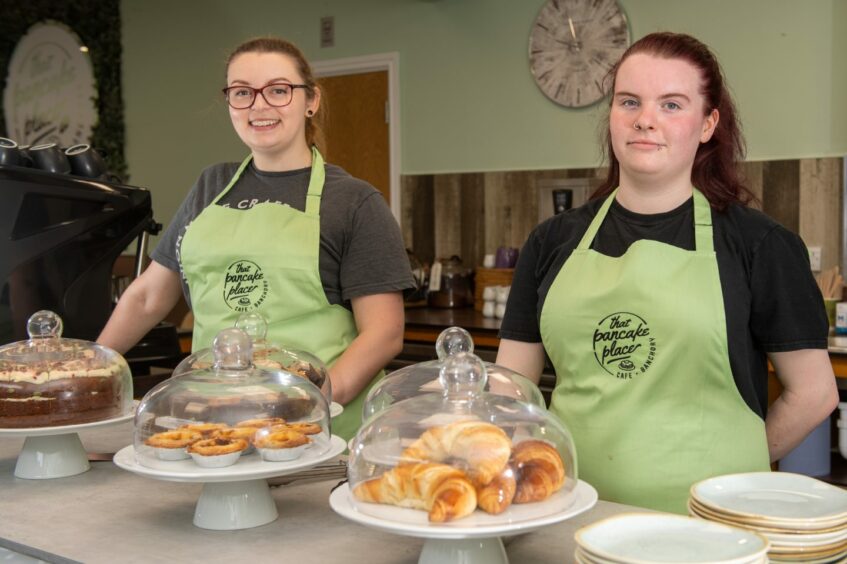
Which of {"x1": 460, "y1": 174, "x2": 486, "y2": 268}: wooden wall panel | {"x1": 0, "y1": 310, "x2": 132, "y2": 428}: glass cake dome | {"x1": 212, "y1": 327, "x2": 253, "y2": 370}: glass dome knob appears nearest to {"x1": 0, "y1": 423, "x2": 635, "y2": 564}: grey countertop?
{"x1": 0, "y1": 310, "x2": 132, "y2": 428}: glass cake dome

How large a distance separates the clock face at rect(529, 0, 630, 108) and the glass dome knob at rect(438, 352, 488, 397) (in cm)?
343

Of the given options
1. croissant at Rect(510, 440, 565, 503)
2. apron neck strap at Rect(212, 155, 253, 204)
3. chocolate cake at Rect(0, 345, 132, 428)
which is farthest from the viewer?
apron neck strap at Rect(212, 155, 253, 204)

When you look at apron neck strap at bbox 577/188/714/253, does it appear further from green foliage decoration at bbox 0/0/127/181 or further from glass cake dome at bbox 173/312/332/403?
green foliage decoration at bbox 0/0/127/181

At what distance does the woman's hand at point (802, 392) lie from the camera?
182 cm

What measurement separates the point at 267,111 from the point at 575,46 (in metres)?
2.71

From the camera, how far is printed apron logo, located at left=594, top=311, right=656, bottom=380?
1.82m

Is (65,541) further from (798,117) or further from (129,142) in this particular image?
(129,142)

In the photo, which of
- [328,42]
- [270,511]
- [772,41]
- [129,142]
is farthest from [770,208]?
[129,142]

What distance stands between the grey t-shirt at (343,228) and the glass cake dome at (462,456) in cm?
93

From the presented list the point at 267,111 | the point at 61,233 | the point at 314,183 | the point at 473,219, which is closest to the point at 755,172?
the point at 473,219

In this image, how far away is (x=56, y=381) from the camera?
177 cm

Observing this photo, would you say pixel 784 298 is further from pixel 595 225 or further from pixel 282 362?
pixel 282 362

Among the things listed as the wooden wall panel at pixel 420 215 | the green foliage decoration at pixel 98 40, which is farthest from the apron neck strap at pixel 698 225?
the green foliage decoration at pixel 98 40

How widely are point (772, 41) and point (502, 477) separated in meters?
3.47
